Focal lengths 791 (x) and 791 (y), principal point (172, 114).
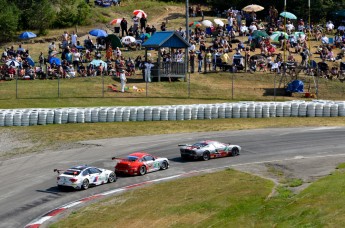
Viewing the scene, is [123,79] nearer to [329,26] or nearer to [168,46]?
[168,46]

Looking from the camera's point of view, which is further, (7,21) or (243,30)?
(243,30)

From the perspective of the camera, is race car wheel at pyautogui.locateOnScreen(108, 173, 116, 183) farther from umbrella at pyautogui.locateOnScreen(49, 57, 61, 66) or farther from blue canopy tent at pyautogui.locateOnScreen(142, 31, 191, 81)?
blue canopy tent at pyautogui.locateOnScreen(142, 31, 191, 81)

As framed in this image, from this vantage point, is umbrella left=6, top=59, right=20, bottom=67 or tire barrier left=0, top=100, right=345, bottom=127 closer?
tire barrier left=0, top=100, right=345, bottom=127

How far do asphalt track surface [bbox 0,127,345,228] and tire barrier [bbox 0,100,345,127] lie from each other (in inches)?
170

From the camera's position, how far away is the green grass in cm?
2797

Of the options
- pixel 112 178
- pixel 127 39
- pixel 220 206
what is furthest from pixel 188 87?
pixel 220 206

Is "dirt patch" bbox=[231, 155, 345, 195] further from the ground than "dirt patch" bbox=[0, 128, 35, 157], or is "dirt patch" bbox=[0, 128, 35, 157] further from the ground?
"dirt patch" bbox=[0, 128, 35, 157]

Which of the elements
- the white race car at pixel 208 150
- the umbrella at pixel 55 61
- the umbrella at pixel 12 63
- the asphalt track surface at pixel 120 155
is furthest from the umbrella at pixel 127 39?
the white race car at pixel 208 150

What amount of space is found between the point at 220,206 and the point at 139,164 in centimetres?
849

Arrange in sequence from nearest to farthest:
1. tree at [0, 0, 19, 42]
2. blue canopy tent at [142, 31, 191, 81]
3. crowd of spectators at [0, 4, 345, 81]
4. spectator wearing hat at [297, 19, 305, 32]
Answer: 1. crowd of spectators at [0, 4, 345, 81]
2. blue canopy tent at [142, 31, 191, 81]
3. tree at [0, 0, 19, 42]
4. spectator wearing hat at [297, 19, 305, 32]

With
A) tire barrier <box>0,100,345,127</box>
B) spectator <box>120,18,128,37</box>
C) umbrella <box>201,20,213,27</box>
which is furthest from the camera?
umbrella <box>201,20,213,27</box>

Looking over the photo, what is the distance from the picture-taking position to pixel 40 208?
108 feet

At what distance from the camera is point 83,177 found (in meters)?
35.9

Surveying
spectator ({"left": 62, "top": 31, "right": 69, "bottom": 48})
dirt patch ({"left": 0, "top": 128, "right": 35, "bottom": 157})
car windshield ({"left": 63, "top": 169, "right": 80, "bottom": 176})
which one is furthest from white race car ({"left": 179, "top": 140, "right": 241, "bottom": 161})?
spectator ({"left": 62, "top": 31, "right": 69, "bottom": 48})
